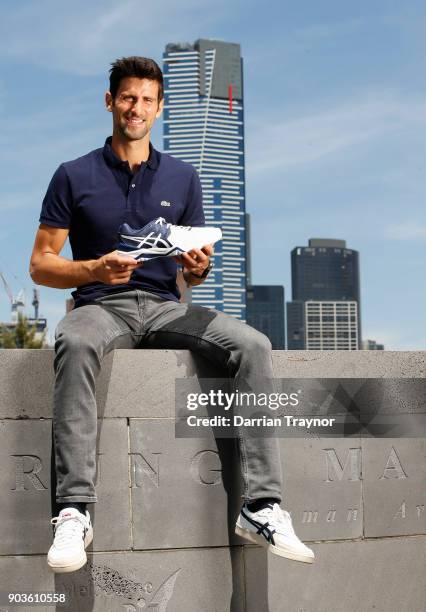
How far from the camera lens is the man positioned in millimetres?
4371

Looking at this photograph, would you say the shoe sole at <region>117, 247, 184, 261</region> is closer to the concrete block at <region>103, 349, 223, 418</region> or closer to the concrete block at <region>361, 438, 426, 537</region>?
the concrete block at <region>103, 349, 223, 418</region>

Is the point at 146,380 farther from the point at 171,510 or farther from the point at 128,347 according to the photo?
the point at 171,510

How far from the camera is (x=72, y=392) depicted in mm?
4398

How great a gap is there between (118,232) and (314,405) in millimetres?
A: 1527

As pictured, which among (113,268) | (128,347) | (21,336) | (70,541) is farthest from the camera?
(21,336)

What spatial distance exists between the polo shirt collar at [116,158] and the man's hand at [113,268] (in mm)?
808

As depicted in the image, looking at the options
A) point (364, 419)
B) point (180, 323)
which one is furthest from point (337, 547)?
point (180, 323)

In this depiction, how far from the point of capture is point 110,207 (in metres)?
5.01

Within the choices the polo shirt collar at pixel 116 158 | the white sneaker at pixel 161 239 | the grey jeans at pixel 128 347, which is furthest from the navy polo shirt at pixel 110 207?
the white sneaker at pixel 161 239

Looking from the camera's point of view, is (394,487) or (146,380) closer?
(146,380)

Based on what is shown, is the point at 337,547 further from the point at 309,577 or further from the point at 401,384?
the point at 401,384

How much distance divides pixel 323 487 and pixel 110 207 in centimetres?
205

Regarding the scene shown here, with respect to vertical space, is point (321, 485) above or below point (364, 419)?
below

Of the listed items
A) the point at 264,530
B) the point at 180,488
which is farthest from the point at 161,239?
the point at 264,530
